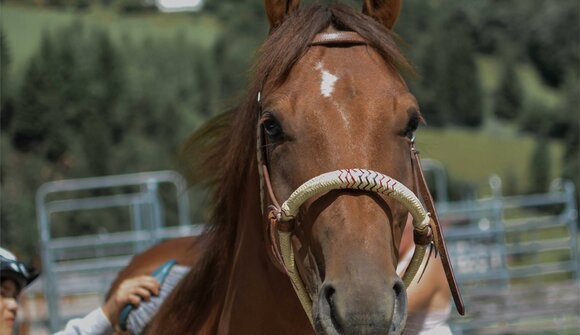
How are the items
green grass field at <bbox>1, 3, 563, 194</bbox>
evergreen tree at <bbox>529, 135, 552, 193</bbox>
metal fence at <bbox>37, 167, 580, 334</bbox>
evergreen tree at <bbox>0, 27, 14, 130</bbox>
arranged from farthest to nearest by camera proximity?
green grass field at <bbox>1, 3, 563, 194</bbox>, evergreen tree at <bbox>529, 135, 552, 193</bbox>, evergreen tree at <bbox>0, 27, 14, 130</bbox>, metal fence at <bbox>37, 167, 580, 334</bbox>

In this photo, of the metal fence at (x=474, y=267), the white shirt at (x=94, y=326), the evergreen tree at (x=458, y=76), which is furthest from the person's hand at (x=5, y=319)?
the evergreen tree at (x=458, y=76)

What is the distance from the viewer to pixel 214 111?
12.9m

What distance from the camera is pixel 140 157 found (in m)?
23.6

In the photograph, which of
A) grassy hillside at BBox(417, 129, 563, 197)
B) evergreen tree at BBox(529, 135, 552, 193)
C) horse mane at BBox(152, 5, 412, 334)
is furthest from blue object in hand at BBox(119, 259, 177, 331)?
grassy hillside at BBox(417, 129, 563, 197)

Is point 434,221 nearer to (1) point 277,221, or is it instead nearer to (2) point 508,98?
(1) point 277,221

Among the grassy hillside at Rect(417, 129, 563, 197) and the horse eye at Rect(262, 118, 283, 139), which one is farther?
the grassy hillside at Rect(417, 129, 563, 197)

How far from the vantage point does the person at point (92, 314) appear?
2.77 meters

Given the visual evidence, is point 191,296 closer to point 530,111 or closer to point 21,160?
point 21,160

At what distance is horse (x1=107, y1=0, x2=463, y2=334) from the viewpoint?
1764mm

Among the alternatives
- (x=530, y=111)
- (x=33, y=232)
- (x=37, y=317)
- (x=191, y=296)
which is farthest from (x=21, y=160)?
(x=530, y=111)

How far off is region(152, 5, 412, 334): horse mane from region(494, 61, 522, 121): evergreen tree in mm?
23117

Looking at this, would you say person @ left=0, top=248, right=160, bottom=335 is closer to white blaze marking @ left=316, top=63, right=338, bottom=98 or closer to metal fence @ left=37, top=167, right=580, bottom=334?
white blaze marking @ left=316, top=63, right=338, bottom=98

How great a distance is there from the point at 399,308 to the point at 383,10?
36.8 inches

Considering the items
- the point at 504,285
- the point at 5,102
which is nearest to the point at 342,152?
the point at 504,285
